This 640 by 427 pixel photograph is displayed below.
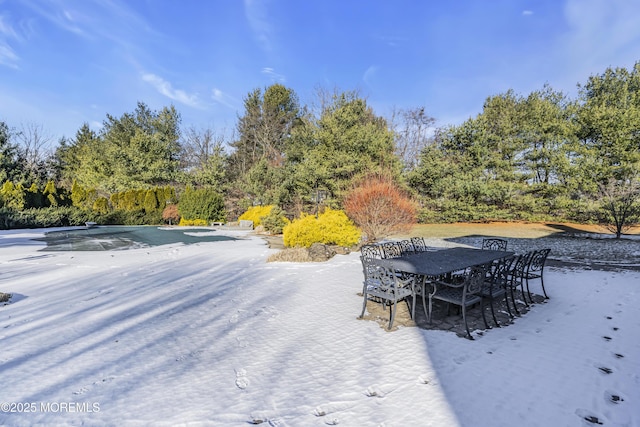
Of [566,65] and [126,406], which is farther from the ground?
[566,65]

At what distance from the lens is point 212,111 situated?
108ft

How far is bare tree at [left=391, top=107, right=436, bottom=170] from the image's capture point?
91.4 feet

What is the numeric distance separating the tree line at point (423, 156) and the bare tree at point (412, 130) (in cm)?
9

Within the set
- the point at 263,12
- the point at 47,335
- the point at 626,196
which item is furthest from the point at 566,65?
the point at 47,335

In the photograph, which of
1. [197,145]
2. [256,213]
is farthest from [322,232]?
[197,145]

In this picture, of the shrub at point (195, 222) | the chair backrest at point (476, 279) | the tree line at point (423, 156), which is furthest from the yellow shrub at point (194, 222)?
the chair backrest at point (476, 279)

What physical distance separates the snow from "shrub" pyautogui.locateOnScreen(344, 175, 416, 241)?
579 centimetres

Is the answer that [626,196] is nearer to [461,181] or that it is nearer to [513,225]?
[513,225]

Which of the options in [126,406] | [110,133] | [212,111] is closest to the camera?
[126,406]

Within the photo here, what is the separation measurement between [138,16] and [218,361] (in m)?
14.6

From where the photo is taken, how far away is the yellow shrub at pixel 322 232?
9.98 metres

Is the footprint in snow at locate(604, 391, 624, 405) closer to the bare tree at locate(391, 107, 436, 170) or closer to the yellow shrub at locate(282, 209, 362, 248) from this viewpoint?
the yellow shrub at locate(282, 209, 362, 248)

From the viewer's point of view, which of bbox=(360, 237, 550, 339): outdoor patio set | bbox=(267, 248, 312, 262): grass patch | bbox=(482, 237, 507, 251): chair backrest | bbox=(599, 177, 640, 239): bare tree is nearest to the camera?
bbox=(360, 237, 550, 339): outdoor patio set

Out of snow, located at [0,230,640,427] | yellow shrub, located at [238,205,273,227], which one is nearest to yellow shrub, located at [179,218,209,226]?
yellow shrub, located at [238,205,273,227]
